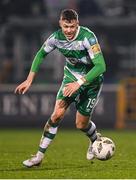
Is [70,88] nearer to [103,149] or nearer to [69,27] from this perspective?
[69,27]

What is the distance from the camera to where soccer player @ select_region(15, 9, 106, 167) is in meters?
12.6

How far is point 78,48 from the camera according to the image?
12898 millimetres

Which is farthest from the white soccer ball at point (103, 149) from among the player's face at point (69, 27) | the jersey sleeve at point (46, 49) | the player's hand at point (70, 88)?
the player's face at point (69, 27)

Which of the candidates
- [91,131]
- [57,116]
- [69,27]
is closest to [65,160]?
[91,131]

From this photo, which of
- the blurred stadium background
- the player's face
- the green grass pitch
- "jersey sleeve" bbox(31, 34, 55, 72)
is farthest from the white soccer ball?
the blurred stadium background

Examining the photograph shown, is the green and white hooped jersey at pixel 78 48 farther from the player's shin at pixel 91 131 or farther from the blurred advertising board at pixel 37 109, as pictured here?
the blurred advertising board at pixel 37 109

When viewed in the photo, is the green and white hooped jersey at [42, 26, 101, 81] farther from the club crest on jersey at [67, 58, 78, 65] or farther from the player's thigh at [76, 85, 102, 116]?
the player's thigh at [76, 85, 102, 116]

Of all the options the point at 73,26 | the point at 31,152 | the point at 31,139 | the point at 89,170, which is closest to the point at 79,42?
the point at 73,26

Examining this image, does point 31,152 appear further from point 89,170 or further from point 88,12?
point 88,12

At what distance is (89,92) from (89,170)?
1.43 metres

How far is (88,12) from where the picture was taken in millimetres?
33938

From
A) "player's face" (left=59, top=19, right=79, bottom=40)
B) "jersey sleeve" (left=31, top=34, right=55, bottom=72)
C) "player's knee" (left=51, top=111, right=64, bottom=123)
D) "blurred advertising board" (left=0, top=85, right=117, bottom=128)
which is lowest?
"blurred advertising board" (left=0, top=85, right=117, bottom=128)

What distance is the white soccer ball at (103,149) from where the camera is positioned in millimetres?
13031

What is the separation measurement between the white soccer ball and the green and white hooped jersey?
41.6 inches
